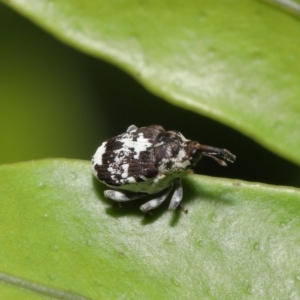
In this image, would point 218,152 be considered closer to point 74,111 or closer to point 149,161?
point 149,161

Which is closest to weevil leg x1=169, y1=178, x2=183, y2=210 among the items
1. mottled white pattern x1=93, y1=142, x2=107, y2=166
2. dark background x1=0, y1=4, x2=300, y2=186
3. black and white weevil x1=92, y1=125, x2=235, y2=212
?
black and white weevil x1=92, y1=125, x2=235, y2=212

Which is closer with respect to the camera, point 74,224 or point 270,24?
point 74,224

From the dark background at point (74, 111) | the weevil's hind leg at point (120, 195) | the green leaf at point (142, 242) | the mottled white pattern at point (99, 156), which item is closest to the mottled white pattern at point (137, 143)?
the mottled white pattern at point (99, 156)

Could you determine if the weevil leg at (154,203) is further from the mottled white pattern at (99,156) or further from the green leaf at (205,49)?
the green leaf at (205,49)

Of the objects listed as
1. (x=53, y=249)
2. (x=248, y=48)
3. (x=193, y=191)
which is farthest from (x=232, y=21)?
(x=53, y=249)

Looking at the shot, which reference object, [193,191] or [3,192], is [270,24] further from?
[3,192]

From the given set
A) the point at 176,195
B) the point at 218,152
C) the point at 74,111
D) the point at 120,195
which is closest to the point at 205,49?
the point at 218,152
